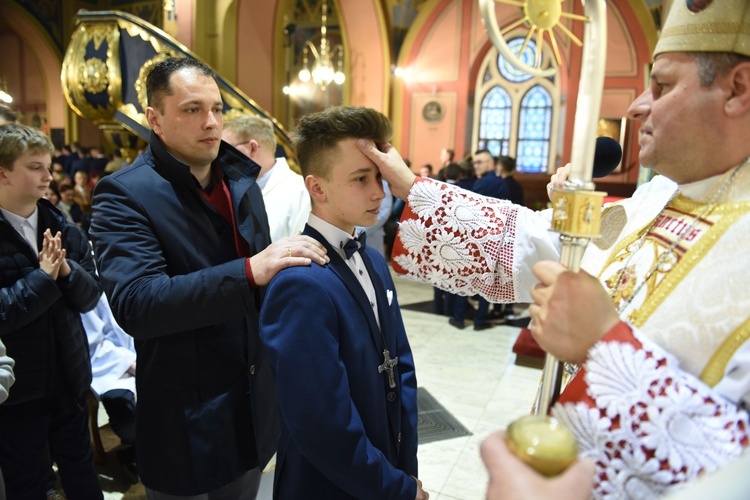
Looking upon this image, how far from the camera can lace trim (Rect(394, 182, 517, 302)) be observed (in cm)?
135

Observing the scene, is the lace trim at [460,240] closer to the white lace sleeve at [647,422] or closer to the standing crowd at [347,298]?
the standing crowd at [347,298]

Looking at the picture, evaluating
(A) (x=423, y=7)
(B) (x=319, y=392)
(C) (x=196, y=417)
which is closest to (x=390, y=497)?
(B) (x=319, y=392)

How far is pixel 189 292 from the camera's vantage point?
1.43m

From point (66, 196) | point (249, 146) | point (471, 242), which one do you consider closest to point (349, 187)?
point (471, 242)

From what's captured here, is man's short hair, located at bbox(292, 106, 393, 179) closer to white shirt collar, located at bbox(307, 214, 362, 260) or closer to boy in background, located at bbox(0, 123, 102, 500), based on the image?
white shirt collar, located at bbox(307, 214, 362, 260)

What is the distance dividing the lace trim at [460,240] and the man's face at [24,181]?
1567 mm

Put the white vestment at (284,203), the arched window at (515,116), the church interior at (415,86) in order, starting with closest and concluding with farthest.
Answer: the white vestment at (284,203), the church interior at (415,86), the arched window at (515,116)

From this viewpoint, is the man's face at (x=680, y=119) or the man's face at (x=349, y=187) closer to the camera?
the man's face at (x=680, y=119)

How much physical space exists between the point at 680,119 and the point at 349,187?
2.46 ft

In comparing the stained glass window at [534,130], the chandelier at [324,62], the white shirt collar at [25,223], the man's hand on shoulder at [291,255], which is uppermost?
the chandelier at [324,62]

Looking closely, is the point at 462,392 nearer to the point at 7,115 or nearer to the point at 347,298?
the point at 347,298

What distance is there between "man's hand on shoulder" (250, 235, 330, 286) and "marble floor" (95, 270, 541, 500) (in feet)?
5.45

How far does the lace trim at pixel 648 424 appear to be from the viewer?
740mm

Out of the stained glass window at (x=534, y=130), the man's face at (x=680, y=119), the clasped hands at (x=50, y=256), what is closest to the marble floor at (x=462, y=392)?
the clasped hands at (x=50, y=256)
